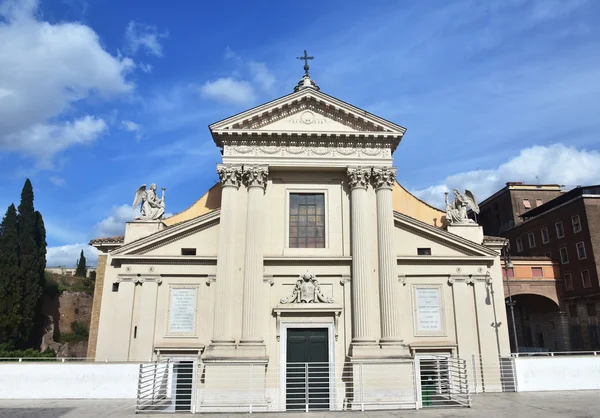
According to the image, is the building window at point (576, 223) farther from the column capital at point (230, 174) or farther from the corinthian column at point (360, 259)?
the column capital at point (230, 174)

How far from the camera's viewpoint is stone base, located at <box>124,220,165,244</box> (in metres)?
22.1

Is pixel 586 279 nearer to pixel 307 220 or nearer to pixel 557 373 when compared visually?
pixel 557 373

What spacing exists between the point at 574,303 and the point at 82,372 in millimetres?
36211

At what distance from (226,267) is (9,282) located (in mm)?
26366

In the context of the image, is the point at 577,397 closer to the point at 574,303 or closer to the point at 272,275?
the point at 272,275

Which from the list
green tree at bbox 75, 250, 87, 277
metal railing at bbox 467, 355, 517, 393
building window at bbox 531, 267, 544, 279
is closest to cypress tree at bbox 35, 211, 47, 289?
green tree at bbox 75, 250, 87, 277

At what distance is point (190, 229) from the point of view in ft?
68.6

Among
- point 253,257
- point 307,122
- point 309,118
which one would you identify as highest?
point 309,118

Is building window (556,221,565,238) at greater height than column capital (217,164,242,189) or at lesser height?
greater

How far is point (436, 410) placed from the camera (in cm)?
1473

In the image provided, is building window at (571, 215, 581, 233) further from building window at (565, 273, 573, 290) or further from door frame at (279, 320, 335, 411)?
door frame at (279, 320, 335, 411)

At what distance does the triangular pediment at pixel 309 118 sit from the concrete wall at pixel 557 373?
37.6 feet

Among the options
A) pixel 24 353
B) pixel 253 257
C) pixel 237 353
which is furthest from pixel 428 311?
pixel 24 353

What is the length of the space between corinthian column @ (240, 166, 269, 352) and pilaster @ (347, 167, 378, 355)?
13.0 ft
